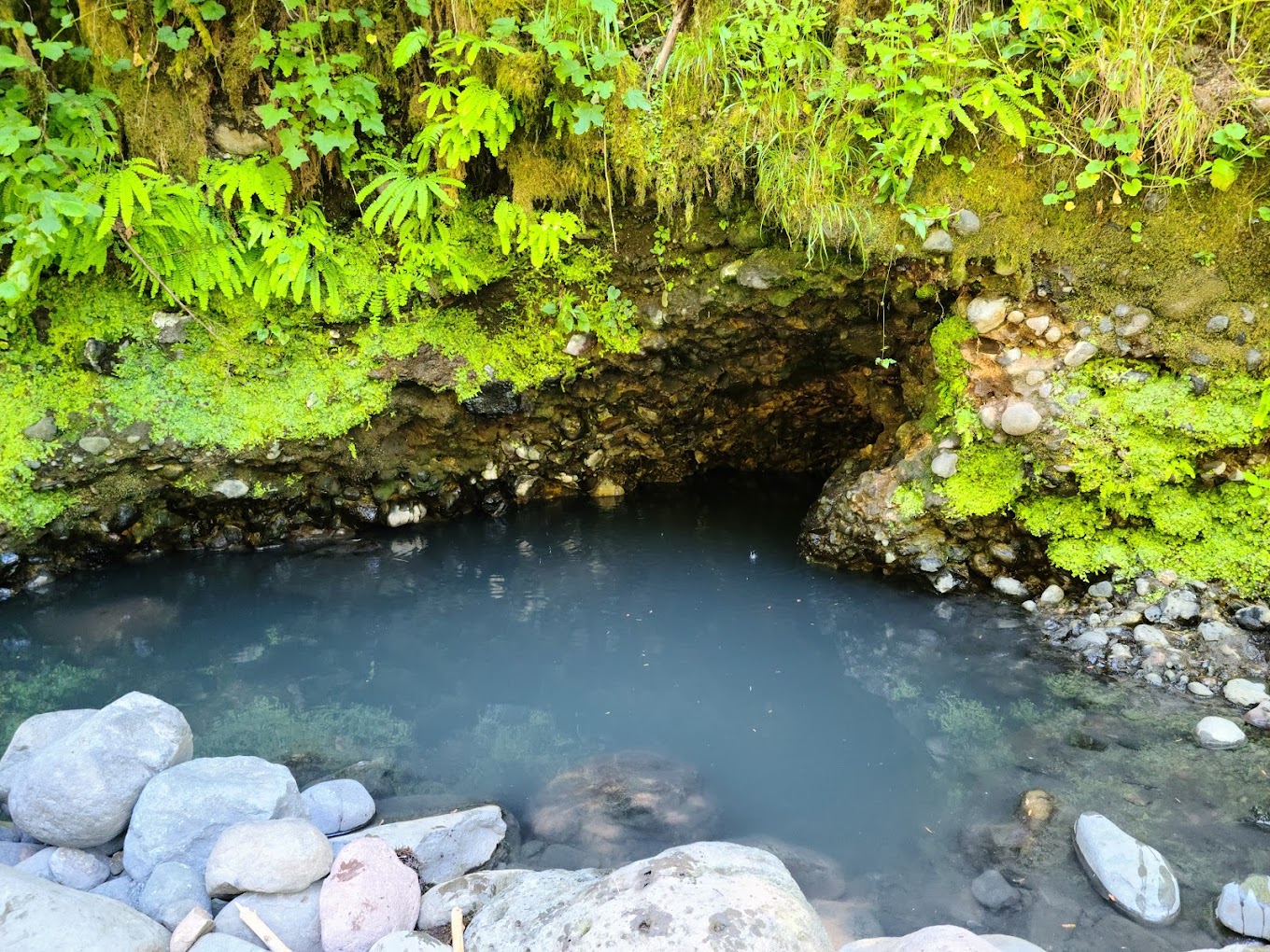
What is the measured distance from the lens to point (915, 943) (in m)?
2.66

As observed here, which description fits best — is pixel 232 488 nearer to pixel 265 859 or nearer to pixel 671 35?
pixel 265 859

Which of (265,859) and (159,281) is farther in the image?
(159,281)

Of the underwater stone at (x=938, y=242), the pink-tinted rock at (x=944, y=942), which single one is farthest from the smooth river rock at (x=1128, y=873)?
the underwater stone at (x=938, y=242)

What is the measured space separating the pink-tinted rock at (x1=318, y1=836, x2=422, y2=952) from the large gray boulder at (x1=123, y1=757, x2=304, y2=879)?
0.53 m

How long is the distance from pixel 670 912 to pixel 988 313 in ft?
14.5

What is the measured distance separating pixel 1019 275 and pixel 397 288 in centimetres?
461

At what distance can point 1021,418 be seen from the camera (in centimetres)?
512

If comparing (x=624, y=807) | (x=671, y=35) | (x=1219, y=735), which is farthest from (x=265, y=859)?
(x=671, y=35)

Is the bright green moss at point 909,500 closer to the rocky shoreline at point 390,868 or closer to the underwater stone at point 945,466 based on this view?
the underwater stone at point 945,466

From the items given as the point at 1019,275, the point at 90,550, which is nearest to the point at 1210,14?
the point at 1019,275

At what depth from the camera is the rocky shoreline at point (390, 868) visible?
2668mm

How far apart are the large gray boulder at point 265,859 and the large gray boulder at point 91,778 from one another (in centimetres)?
64

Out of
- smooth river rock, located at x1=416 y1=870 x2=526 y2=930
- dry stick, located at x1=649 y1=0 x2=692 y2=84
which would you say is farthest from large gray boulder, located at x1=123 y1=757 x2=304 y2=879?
dry stick, located at x1=649 y1=0 x2=692 y2=84

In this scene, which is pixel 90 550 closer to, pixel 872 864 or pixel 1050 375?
pixel 872 864
